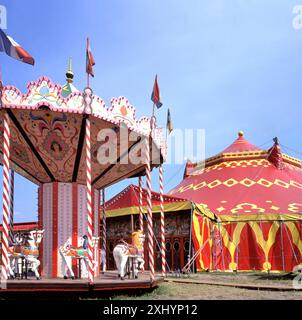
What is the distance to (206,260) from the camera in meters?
17.3

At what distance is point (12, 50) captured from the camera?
29.0 feet

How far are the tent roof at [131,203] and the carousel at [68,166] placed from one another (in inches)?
182

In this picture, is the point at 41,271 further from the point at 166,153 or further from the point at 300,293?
the point at 300,293

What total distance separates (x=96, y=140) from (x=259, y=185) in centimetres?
1248

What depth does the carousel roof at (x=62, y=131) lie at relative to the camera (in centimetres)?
898

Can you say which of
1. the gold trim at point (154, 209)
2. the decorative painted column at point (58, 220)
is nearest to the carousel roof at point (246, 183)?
the gold trim at point (154, 209)

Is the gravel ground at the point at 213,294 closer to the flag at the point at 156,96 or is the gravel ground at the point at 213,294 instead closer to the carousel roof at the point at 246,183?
the flag at the point at 156,96

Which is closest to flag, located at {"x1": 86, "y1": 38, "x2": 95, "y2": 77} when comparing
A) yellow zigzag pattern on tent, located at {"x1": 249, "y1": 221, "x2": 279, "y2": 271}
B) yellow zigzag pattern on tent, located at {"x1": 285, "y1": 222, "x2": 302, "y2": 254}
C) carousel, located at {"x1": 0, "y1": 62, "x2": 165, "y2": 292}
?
carousel, located at {"x1": 0, "y1": 62, "x2": 165, "y2": 292}

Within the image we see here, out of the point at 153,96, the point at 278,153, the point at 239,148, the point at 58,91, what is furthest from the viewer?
the point at 239,148

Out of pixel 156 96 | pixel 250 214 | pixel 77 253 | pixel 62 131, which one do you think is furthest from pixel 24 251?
pixel 250 214

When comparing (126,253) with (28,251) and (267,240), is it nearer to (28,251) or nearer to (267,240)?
(28,251)

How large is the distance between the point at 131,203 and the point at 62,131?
9.11 m
